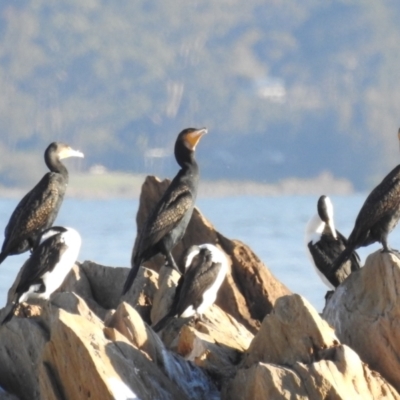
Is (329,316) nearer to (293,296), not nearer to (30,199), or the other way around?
(293,296)

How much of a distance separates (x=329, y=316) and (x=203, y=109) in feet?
211

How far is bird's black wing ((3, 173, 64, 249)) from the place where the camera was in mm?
12305

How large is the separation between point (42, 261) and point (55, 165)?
2.38 metres

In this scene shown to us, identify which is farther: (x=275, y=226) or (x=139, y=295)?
(x=275, y=226)

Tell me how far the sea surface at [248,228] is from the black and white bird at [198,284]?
7.67 meters

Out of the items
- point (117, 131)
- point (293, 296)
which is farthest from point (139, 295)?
point (117, 131)

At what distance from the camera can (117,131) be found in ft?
224

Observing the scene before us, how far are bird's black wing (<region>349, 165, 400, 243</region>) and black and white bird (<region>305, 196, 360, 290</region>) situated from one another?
3.23ft

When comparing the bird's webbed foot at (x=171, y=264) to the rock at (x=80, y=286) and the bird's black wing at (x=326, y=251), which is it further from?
the bird's black wing at (x=326, y=251)

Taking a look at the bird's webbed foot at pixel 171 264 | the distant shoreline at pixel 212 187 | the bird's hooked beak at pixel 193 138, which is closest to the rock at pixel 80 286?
the bird's webbed foot at pixel 171 264

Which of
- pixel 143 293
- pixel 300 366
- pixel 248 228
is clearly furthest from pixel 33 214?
pixel 248 228

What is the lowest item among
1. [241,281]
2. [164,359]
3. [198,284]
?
[164,359]

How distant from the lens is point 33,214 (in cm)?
1231

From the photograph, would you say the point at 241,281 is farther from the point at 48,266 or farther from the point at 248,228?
the point at 248,228
